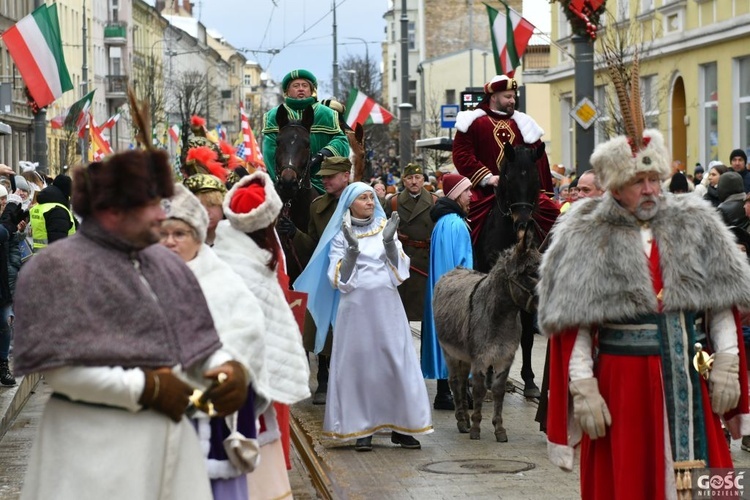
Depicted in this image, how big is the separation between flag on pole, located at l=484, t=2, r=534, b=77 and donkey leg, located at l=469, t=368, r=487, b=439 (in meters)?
12.6

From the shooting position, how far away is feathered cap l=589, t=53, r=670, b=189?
6.65m

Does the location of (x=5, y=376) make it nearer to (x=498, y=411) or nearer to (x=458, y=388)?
(x=458, y=388)

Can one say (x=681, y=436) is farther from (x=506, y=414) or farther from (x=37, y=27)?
(x=37, y=27)

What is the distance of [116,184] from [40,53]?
19716 millimetres

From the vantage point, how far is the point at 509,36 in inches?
930

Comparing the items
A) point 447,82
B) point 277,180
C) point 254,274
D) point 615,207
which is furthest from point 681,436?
point 447,82

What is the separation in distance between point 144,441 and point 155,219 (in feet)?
2.29

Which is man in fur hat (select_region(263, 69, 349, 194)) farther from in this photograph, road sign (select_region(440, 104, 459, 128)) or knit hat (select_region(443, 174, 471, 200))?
road sign (select_region(440, 104, 459, 128))

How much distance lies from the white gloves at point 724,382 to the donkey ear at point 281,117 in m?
7.30

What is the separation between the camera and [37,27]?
23.6 metres

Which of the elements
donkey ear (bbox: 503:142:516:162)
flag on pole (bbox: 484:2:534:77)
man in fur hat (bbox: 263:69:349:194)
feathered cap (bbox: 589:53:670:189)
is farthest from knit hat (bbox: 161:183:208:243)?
flag on pole (bbox: 484:2:534:77)

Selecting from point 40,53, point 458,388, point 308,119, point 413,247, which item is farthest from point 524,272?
point 40,53

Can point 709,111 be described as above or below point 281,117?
above

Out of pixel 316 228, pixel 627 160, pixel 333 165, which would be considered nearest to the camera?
pixel 627 160
